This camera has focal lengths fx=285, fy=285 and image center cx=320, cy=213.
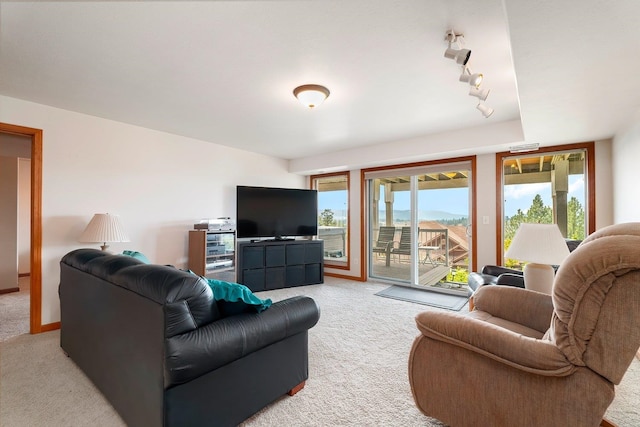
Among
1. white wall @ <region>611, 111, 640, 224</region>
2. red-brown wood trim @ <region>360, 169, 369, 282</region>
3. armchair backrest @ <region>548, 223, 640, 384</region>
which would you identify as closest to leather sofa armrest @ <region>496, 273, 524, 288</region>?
white wall @ <region>611, 111, 640, 224</region>

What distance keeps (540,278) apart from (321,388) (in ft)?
5.60

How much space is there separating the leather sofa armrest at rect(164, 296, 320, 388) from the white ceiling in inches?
67.3

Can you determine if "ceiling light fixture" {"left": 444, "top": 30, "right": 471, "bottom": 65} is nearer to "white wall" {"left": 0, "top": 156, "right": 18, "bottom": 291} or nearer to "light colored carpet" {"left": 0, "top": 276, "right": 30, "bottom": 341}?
"light colored carpet" {"left": 0, "top": 276, "right": 30, "bottom": 341}

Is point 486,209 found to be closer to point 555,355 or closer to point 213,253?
point 555,355

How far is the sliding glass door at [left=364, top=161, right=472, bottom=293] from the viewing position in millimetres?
4348

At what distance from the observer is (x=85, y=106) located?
2977mm

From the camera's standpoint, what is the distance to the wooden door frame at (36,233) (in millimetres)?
2861

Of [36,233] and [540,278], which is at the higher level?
[36,233]

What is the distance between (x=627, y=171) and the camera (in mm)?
2738

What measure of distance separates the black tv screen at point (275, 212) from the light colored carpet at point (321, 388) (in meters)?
2.29

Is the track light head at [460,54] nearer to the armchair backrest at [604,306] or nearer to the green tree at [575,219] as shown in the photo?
the armchair backrest at [604,306]

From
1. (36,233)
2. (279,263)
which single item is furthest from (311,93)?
(36,233)

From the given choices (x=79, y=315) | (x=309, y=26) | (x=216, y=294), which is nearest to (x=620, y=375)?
(x=216, y=294)

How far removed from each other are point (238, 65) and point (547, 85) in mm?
2201
